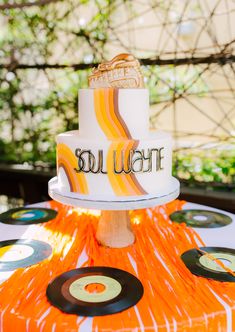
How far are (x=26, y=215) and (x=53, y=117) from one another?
46.0 inches

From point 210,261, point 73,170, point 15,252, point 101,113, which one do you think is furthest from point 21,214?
point 210,261

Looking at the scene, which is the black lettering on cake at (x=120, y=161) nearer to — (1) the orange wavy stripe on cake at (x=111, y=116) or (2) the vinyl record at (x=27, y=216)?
(1) the orange wavy stripe on cake at (x=111, y=116)

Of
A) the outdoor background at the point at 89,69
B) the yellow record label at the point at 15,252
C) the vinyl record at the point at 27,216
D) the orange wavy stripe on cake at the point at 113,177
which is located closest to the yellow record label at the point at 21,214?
the vinyl record at the point at 27,216

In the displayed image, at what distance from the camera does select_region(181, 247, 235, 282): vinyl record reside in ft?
2.95

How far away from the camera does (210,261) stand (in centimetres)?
97

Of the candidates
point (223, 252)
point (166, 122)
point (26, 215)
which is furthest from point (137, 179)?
point (166, 122)

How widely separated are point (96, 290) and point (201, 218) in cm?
57

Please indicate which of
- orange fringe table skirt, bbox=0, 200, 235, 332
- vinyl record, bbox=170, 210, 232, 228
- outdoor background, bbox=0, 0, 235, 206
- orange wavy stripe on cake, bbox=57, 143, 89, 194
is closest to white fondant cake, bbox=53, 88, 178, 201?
orange wavy stripe on cake, bbox=57, 143, 89, 194

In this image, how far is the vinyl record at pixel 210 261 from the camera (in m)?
0.90

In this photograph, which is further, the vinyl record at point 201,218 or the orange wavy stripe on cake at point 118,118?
the vinyl record at point 201,218

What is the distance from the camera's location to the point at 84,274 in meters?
0.90

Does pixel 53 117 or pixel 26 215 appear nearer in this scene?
pixel 26 215

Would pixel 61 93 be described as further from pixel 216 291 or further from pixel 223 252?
pixel 216 291

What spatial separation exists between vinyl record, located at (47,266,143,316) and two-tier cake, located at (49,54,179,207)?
0.17 metres
